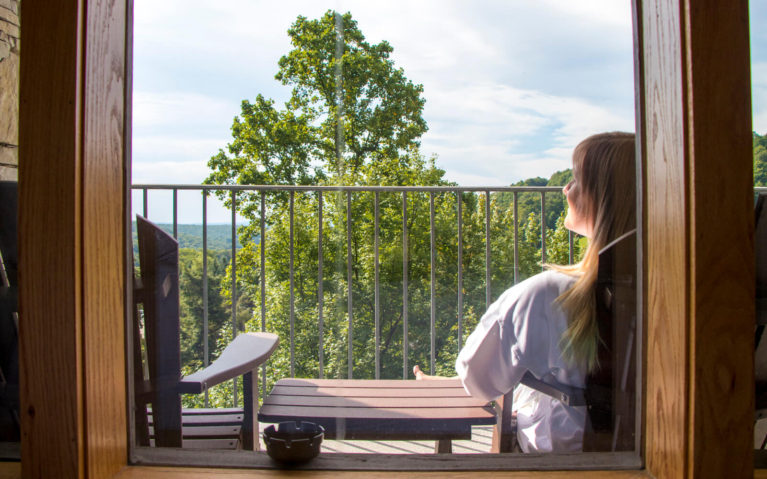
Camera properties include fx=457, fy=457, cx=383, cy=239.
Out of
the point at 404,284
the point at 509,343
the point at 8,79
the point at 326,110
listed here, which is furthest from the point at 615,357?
the point at 8,79

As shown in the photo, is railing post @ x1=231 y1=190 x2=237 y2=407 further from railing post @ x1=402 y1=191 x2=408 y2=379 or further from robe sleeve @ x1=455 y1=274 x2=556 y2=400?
railing post @ x1=402 y1=191 x2=408 y2=379

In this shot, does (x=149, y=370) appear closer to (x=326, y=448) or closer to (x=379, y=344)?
(x=326, y=448)

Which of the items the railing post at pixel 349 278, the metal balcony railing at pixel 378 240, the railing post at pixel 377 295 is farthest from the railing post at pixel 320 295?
the railing post at pixel 377 295

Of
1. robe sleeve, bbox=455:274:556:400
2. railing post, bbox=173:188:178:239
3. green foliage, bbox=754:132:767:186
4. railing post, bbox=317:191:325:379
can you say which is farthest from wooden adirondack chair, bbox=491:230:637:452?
railing post, bbox=317:191:325:379

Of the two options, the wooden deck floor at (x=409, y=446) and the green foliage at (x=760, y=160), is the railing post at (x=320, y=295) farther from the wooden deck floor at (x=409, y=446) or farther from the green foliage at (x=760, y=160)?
the green foliage at (x=760, y=160)

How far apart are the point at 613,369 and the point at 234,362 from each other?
951 mm

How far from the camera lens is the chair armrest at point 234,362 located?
3.82 feet

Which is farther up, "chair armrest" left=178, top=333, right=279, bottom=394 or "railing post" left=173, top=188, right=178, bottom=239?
"railing post" left=173, top=188, right=178, bottom=239

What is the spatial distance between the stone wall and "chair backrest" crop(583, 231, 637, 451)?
1930 mm

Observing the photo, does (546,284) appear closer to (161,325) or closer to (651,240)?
(651,240)

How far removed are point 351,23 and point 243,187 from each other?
0.74 meters

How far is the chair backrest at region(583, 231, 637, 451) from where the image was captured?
909 mm

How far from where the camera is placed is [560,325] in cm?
124

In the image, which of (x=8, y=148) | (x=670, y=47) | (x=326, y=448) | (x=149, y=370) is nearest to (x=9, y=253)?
(x=149, y=370)
